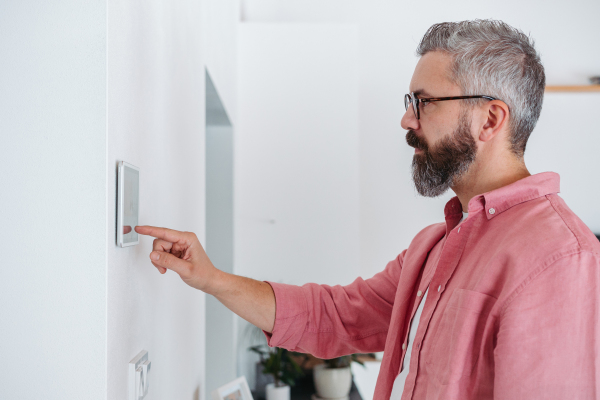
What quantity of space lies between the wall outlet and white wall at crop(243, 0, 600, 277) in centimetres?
266

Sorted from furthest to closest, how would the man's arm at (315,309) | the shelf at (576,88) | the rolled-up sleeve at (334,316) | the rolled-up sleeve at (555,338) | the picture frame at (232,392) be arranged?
the shelf at (576,88) < the picture frame at (232,392) < the rolled-up sleeve at (334,316) < the man's arm at (315,309) < the rolled-up sleeve at (555,338)

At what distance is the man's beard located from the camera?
1.03 m

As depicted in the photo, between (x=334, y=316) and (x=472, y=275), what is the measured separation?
0.51m

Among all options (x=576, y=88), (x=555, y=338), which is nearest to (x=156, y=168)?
(x=555, y=338)

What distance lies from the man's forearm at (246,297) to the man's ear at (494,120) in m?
0.62

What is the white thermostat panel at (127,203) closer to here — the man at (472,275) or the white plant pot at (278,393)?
the man at (472,275)

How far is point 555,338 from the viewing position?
75 centimetres

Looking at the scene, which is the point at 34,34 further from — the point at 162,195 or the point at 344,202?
the point at 344,202

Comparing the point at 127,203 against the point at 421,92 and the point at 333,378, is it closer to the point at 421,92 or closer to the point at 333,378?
the point at 421,92

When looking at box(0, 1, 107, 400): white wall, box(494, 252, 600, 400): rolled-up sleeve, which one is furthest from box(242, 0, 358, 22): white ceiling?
box(494, 252, 600, 400): rolled-up sleeve

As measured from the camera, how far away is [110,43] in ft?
2.18

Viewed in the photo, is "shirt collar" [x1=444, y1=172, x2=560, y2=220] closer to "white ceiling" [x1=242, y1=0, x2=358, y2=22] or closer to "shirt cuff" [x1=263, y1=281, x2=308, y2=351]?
"shirt cuff" [x1=263, y1=281, x2=308, y2=351]

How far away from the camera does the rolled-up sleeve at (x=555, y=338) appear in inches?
29.2

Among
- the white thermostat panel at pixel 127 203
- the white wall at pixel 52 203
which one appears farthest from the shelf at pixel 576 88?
the white wall at pixel 52 203
